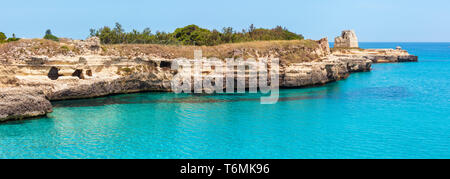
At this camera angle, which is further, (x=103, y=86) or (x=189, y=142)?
(x=103, y=86)

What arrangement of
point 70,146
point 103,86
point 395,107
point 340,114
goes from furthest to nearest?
point 103,86
point 395,107
point 340,114
point 70,146

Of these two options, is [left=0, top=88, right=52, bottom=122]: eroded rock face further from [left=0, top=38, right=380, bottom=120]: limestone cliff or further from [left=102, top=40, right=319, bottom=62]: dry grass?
[left=102, top=40, right=319, bottom=62]: dry grass

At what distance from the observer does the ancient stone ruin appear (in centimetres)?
10400

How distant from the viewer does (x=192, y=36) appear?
178 ft

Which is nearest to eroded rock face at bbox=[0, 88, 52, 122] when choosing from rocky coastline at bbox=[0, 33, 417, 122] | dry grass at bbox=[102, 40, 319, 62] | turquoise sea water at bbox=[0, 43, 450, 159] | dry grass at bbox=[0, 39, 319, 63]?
rocky coastline at bbox=[0, 33, 417, 122]

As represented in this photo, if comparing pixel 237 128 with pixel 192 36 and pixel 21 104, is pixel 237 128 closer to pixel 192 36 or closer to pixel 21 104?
pixel 21 104

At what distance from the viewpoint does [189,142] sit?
67.2 feet

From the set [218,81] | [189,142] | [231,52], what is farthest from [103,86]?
Result: [189,142]

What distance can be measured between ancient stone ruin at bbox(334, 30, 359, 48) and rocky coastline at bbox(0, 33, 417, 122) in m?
62.1

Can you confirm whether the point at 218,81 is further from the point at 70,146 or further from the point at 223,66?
the point at 70,146

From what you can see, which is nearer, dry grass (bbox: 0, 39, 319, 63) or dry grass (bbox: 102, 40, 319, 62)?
dry grass (bbox: 0, 39, 319, 63)

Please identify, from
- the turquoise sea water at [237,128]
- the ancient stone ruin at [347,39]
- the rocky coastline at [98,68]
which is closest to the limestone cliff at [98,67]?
the rocky coastline at [98,68]

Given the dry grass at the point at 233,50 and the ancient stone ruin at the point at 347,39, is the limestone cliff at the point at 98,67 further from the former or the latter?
the ancient stone ruin at the point at 347,39

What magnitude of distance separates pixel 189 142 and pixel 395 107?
Result: 19436 mm
